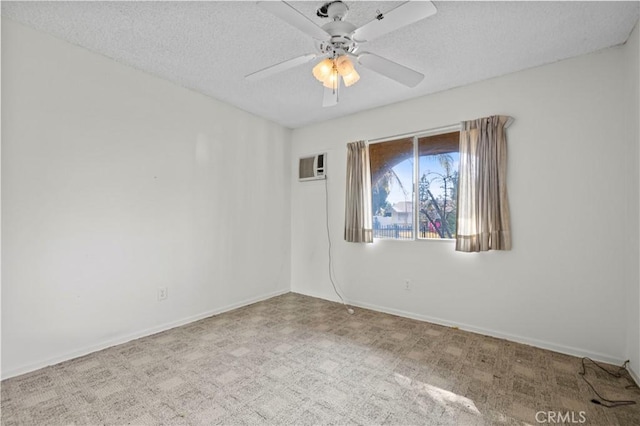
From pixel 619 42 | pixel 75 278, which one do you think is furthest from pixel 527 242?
pixel 75 278

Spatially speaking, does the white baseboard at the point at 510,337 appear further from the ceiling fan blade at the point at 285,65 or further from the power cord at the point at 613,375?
the ceiling fan blade at the point at 285,65

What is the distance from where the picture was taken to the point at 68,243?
2344 millimetres

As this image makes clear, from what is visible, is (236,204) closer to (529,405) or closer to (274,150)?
(274,150)

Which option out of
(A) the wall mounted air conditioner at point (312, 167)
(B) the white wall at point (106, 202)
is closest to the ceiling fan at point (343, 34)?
(B) the white wall at point (106, 202)

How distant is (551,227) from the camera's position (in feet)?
8.47

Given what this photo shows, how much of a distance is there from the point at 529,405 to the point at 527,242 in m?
1.40

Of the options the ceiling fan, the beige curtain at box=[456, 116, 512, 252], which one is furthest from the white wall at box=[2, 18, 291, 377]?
the beige curtain at box=[456, 116, 512, 252]

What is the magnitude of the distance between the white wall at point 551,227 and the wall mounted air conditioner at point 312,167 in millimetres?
1057

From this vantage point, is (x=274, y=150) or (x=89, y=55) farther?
(x=274, y=150)

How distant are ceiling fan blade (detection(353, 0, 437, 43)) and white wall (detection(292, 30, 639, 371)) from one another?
157 centimetres

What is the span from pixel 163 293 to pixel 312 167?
7.97 ft

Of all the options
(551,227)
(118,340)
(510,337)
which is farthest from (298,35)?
(510,337)

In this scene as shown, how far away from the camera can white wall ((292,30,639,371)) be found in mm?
2344

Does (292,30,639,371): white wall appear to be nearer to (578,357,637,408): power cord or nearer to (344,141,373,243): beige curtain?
(578,357,637,408): power cord
